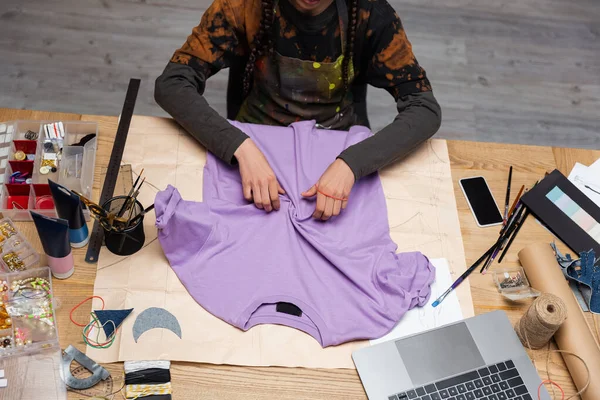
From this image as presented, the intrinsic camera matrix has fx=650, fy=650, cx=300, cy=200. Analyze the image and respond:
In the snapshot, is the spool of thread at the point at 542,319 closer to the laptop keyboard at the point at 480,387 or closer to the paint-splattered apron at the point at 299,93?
the laptop keyboard at the point at 480,387

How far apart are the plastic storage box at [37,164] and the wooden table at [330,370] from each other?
0.03m

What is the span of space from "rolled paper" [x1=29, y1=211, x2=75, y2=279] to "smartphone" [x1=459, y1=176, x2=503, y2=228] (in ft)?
2.88

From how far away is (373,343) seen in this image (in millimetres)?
1273

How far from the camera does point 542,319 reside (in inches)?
48.2

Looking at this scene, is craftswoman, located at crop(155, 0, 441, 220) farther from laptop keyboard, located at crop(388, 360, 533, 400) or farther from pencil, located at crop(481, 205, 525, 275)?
laptop keyboard, located at crop(388, 360, 533, 400)

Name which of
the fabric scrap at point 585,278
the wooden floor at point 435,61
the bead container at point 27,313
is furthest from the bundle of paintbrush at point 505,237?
the wooden floor at point 435,61

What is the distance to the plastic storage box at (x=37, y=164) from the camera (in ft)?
4.50

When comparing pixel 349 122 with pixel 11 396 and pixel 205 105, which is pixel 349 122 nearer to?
pixel 205 105

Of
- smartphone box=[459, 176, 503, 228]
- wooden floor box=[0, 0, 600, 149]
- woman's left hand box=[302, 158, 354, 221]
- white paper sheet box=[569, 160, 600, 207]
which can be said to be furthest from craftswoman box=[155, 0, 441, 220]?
wooden floor box=[0, 0, 600, 149]

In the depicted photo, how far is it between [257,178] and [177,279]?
271 mm

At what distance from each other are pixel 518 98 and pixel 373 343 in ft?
6.05

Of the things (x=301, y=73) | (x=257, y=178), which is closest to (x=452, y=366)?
(x=257, y=178)

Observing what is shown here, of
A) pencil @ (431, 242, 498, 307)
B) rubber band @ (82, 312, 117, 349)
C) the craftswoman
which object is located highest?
the craftswoman

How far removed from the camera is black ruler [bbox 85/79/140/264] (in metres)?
1.32
